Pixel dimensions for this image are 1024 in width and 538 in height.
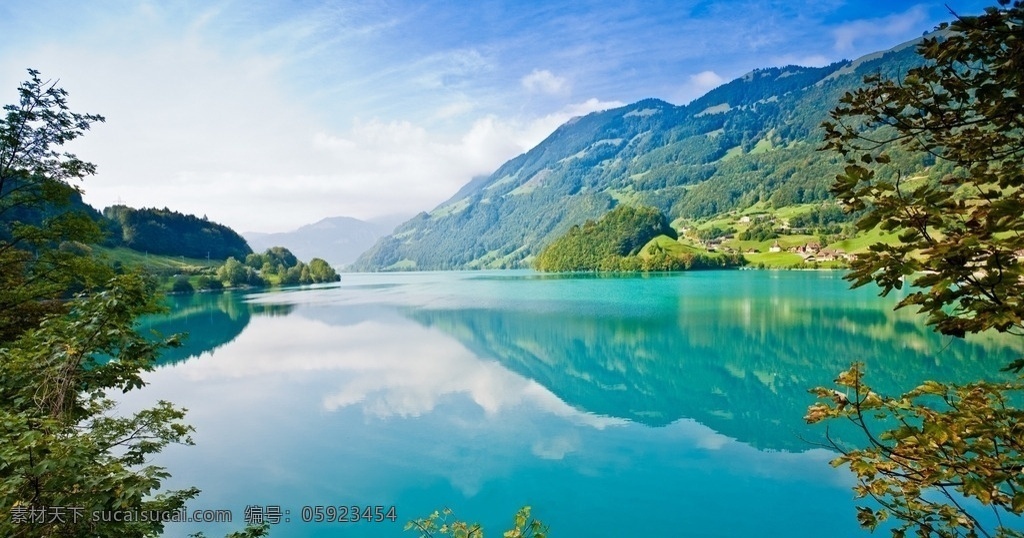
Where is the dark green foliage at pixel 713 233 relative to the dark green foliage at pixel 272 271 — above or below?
above

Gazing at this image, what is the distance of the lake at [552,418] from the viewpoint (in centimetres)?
1188

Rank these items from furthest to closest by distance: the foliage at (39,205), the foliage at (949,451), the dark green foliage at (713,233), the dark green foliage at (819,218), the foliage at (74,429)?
the dark green foliage at (713,233)
the dark green foliage at (819,218)
the foliage at (39,205)
the foliage at (74,429)
the foliage at (949,451)

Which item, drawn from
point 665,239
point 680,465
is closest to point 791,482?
point 680,465

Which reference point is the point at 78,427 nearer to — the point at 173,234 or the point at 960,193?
the point at 960,193

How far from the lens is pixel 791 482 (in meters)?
12.7

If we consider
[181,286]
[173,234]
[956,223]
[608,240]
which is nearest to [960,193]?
[956,223]

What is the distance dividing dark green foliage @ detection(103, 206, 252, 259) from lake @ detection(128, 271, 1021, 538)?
425ft

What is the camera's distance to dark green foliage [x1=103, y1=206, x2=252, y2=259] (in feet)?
458

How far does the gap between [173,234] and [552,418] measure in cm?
17503

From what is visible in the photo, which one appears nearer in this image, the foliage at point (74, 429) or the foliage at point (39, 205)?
the foliage at point (74, 429)

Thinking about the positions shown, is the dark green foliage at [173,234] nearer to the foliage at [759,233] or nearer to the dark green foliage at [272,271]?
the dark green foliage at [272,271]

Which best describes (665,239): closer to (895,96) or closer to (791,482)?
(791,482)

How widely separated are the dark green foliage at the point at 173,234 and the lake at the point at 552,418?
12961cm

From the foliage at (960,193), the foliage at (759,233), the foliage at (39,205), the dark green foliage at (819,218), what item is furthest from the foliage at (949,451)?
the dark green foliage at (819,218)
